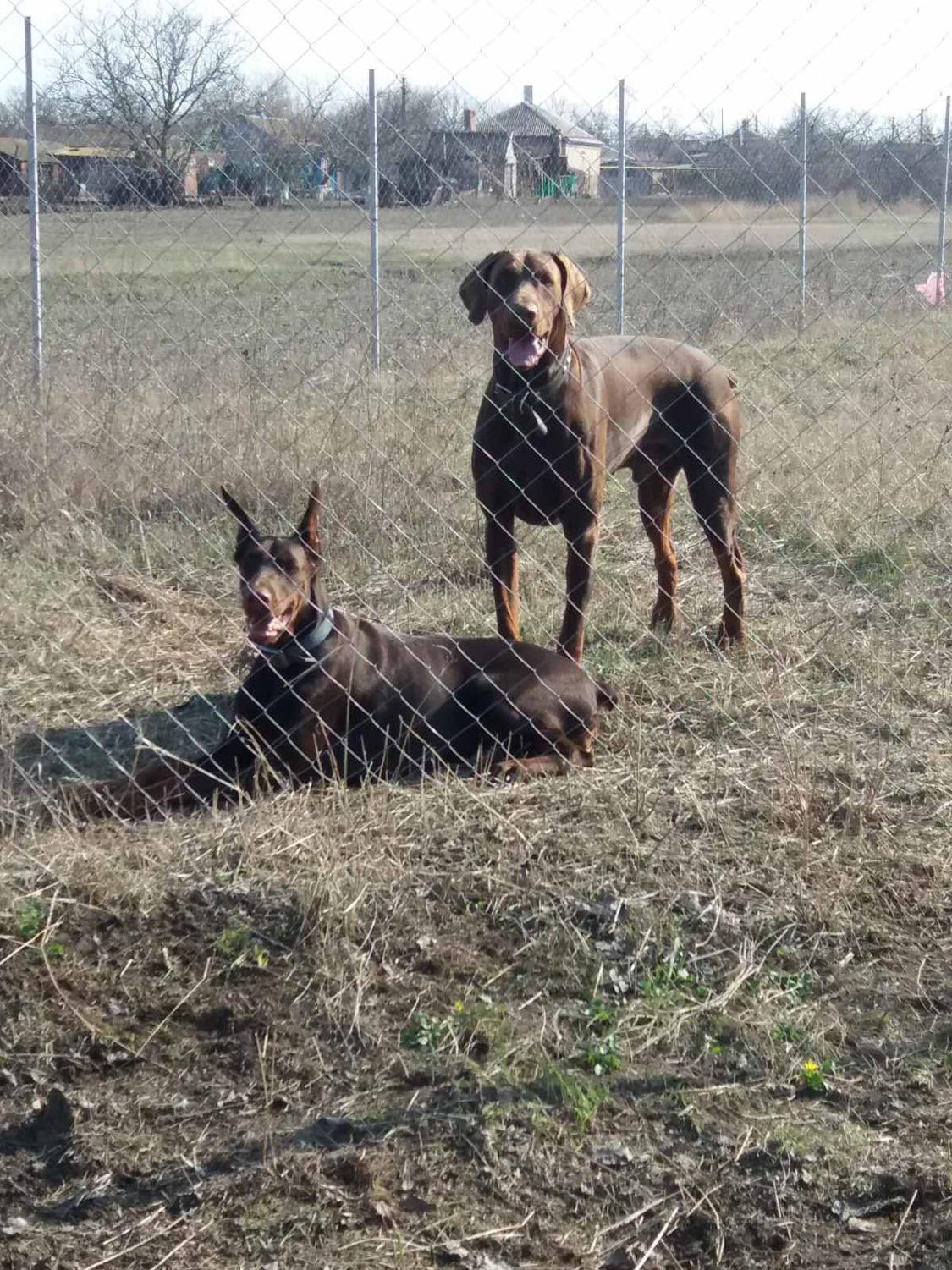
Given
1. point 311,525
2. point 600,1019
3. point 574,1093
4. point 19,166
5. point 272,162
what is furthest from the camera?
point 19,166

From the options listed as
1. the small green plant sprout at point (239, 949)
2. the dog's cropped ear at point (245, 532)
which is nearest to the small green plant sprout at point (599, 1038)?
the small green plant sprout at point (239, 949)

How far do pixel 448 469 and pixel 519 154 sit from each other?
2.88 meters

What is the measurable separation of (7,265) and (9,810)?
21.5ft

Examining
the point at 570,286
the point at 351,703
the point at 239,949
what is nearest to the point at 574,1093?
the point at 239,949

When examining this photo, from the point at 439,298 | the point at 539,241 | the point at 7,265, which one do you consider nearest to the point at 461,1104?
the point at 539,241

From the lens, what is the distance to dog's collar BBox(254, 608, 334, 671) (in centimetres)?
394

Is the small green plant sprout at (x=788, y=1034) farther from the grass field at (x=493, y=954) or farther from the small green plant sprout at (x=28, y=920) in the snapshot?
the small green plant sprout at (x=28, y=920)

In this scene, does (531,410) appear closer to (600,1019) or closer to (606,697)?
(606,697)

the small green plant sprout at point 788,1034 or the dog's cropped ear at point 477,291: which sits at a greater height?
the dog's cropped ear at point 477,291

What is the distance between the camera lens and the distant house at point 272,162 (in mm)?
3631

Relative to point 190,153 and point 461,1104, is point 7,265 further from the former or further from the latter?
point 461,1104

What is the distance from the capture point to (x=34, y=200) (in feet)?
18.0

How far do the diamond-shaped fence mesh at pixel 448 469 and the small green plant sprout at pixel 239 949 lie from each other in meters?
0.80

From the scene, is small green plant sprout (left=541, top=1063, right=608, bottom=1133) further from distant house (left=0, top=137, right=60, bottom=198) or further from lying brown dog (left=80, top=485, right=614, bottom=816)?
distant house (left=0, top=137, right=60, bottom=198)
